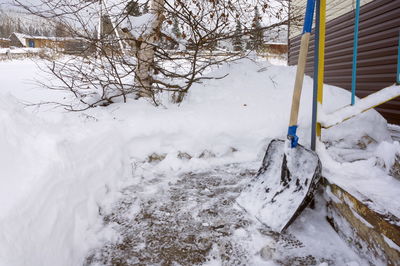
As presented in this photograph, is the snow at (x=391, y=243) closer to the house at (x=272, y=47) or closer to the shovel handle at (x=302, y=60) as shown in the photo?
the shovel handle at (x=302, y=60)

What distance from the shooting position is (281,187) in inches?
78.0

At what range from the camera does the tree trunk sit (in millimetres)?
3756

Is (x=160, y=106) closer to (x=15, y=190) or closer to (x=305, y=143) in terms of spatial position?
(x=305, y=143)

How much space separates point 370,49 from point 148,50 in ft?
13.4

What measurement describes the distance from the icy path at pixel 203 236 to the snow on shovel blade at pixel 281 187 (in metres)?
0.09

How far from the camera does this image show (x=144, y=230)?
185 centimetres

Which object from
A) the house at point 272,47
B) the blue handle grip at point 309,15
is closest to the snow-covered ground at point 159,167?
the house at point 272,47

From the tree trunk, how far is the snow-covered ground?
389 mm

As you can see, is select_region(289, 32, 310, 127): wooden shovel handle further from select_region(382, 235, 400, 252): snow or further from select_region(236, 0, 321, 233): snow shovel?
select_region(382, 235, 400, 252): snow

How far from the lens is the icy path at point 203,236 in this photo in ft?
5.07

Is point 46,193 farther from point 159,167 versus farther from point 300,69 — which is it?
point 300,69

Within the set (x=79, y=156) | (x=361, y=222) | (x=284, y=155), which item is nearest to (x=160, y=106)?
(x=79, y=156)

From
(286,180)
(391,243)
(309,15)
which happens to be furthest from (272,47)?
(391,243)

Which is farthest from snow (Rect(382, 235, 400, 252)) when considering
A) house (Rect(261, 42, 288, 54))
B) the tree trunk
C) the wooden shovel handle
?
house (Rect(261, 42, 288, 54))
